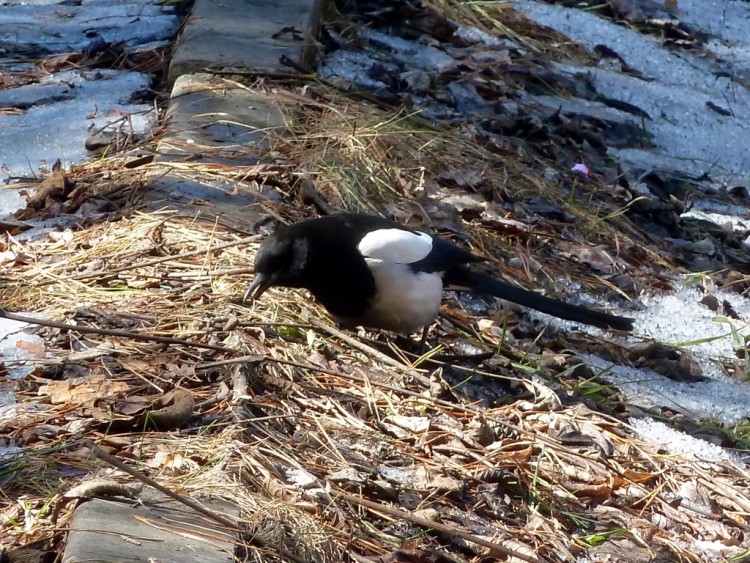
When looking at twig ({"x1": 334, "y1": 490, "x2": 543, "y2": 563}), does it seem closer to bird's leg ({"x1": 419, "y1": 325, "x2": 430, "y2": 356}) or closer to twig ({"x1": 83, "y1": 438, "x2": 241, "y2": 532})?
twig ({"x1": 83, "y1": 438, "x2": 241, "y2": 532})

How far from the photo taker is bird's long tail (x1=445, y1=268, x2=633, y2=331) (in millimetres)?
3639

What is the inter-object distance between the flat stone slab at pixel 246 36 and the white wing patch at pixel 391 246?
1.45 meters

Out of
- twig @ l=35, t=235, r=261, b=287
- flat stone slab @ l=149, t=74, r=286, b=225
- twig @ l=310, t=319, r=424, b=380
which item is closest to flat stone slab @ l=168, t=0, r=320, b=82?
flat stone slab @ l=149, t=74, r=286, b=225

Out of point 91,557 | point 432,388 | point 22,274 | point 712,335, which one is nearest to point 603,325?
point 712,335

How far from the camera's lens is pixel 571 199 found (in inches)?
174

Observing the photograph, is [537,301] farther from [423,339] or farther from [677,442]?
[677,442]

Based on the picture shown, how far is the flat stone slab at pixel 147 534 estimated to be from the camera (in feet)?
6.16

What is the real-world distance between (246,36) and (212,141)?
103cm

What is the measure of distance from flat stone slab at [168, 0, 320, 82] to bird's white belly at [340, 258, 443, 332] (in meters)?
1.51

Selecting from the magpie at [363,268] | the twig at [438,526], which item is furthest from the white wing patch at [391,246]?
the twig at [438,526]

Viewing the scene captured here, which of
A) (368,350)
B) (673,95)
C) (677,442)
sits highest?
(368,350)

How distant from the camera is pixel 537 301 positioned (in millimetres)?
3639

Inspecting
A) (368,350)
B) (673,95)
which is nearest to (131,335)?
(368,350)

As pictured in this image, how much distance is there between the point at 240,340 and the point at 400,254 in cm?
69
